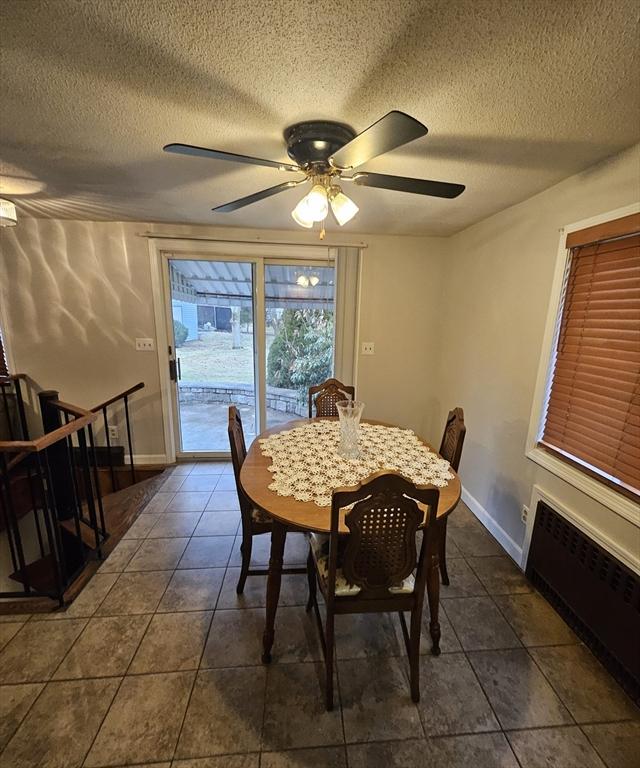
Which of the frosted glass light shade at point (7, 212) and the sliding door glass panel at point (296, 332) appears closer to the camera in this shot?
the frosted glass light shade at point (7, 212)

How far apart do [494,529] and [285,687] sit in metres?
1.67

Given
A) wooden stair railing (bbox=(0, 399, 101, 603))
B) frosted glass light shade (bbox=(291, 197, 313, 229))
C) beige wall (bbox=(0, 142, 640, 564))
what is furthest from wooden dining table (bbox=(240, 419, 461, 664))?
frosted glass light shade (bbox=(291, 197, 313, 229))

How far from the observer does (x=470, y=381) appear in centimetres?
269


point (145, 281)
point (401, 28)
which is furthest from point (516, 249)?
point (145, 281)

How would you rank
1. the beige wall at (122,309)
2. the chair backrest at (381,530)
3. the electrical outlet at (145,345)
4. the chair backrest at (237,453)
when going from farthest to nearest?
the electrical outlet at (145,345), the beige wall at (122,309), the chair backrest at (237,453), the chair backrest at (381,530)

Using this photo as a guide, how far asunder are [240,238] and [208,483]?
85.8 inches

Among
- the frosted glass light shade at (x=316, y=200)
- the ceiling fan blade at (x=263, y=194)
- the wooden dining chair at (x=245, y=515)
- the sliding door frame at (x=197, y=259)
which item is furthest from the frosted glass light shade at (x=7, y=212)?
the frosted glass light shade at (x=316, y=200)

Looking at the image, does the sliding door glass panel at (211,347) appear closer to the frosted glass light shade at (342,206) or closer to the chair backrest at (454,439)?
the frosted glass light shade at (342,206)

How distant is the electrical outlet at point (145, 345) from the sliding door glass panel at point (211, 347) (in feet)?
0.71

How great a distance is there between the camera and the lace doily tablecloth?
1493 millimetres

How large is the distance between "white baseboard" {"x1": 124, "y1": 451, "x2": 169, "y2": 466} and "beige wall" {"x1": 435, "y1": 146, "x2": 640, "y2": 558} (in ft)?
9.10

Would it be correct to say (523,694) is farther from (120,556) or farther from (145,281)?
(145,281)

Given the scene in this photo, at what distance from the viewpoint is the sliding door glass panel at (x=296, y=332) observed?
3.25 m

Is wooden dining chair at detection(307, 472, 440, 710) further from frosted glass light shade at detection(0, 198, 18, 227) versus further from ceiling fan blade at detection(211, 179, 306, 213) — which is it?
frosted glass light shade at detection(0, 198, 18, 227)
